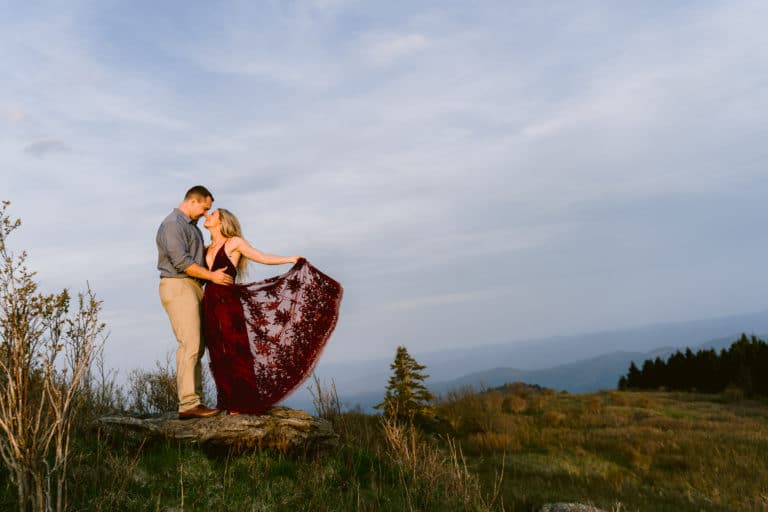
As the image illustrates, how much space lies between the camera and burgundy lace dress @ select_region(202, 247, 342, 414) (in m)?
7.58

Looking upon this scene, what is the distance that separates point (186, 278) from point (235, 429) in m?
2.13

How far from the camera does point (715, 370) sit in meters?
28.6

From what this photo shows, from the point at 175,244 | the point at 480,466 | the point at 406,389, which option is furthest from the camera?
the point at 406,389

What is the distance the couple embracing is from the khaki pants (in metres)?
0.01

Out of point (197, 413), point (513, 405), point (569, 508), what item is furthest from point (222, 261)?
point (513, 405)

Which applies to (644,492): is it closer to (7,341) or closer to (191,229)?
(191,229)

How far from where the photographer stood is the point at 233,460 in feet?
23.6

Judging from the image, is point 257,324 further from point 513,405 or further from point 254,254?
point 513,405

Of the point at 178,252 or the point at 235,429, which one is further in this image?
the point at 235,429

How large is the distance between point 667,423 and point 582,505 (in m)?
11.9

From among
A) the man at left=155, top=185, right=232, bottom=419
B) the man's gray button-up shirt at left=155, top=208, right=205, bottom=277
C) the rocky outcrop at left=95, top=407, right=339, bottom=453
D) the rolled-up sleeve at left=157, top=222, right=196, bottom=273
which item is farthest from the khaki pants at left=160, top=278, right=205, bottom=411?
the rocky outcrop at left=95, top=407, right=339, bottom=453

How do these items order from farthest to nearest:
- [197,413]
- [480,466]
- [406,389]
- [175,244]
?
1. [406,389]
2. [480,466]
3. [197,413]
4. [175,244]

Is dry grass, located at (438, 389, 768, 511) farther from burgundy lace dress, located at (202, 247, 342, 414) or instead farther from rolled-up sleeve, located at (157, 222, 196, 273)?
rolled-up sleeve, located at (157, 222, 196, 273)

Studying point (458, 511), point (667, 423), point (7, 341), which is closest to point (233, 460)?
point (458, 511)
